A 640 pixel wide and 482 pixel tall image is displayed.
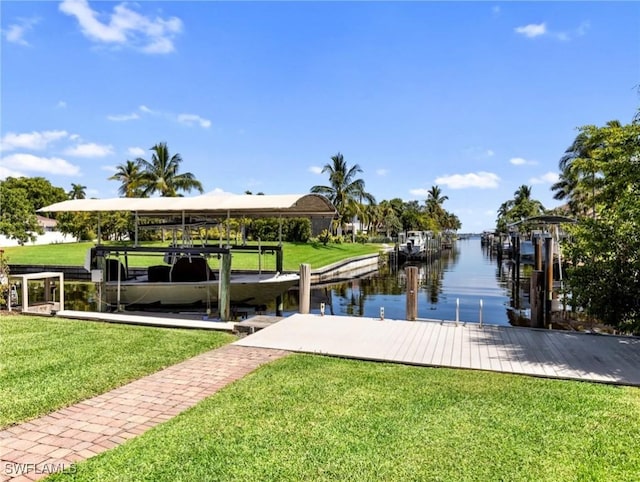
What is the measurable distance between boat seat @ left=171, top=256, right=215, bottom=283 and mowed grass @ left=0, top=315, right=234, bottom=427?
3780mm

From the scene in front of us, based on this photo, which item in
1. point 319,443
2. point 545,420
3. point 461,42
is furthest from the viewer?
point 461,42

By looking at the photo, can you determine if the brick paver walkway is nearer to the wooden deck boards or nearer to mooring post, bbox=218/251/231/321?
the wooden deck boards

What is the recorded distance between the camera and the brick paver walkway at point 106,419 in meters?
3.26

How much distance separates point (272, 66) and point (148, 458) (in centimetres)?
1490

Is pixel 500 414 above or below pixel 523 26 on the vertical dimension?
below

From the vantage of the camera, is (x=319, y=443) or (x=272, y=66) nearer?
(x=319, y=443)

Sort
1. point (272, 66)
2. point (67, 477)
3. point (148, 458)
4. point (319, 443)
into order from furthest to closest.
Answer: point (272, 66)
point (319, 443)
point (148, 458)
point (67, 477)

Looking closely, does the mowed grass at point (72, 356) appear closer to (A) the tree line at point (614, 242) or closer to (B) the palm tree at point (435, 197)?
(A) the tree line at point (614, 242)

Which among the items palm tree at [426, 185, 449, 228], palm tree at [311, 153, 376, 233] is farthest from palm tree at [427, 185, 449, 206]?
palm tree at [311, 153, 376, 233]

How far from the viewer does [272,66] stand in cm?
1584

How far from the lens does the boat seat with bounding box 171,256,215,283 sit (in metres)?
12.2

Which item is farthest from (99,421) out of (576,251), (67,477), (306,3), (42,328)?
(306,3)

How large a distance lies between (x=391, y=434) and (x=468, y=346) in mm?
3699

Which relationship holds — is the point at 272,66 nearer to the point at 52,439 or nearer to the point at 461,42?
the point at 461,42
